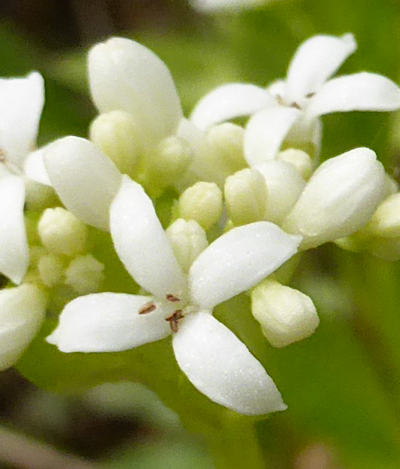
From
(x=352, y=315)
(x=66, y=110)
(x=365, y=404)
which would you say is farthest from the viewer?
(x=66, y=110)

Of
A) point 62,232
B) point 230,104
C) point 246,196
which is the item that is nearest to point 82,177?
point 62,232

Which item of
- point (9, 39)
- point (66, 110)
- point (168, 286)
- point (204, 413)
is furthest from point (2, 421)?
point (168, 286)

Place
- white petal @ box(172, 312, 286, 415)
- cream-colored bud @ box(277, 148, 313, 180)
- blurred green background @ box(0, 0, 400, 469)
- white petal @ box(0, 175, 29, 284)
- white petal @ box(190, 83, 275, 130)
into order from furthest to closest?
blurred green background @ box(0, 0, 400, 469)
white petal @ box(190, 83, 275, 130)
cream-colored bud @ box(277, 148, 313, 180)
white petal @ box(0, 175, 29, 284)
white petal @ box(172, 312, 286, 415)

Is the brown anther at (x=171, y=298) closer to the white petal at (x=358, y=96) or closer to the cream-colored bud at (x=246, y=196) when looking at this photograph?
the cream-colored bud at (x=246, y=196)

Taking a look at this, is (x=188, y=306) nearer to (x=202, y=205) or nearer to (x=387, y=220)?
(x=202, y=205)

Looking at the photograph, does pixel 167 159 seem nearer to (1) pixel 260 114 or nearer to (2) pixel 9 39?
(1) pixel 260 114

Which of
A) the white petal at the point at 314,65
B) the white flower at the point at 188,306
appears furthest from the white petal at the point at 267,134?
the white flower at the point at 188,306

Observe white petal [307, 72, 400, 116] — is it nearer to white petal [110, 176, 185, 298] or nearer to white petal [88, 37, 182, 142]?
white petal [88, 37, 182, 142]

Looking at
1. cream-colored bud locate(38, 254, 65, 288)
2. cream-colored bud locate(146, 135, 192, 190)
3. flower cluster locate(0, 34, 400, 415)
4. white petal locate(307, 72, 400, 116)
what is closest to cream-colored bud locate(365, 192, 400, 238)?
flower cluster locate(0, 34, 400, 415)
